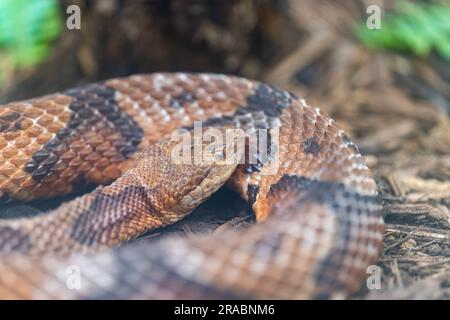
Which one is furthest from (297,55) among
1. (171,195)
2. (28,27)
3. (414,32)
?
(171,195)

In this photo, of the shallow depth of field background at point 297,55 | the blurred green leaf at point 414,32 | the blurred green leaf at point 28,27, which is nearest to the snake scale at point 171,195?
the shallow depth of field background at point 297,55

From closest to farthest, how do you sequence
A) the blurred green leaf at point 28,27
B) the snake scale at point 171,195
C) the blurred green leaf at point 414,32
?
1. the snake scale at point 171,195
2. the blurred green leaf at point 28,27
3. the blurred green leaf at point 414,32

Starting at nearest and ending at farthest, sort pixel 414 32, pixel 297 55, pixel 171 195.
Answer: pixel 171 195 < pixel 414 32 < pixel 297 55

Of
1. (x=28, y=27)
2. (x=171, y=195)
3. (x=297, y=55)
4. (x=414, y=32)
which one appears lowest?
(x=171, y=195)

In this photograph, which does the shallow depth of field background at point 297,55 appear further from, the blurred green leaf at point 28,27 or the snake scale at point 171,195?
the snake scale at point 171,195

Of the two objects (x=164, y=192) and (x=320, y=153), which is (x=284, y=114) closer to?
(x=320, y=153)

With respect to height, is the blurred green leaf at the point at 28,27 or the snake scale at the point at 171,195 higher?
the blurred green leaf at the point at 28,27

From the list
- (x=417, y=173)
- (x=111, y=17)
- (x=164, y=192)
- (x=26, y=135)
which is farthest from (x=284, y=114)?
(x=111, y=17)

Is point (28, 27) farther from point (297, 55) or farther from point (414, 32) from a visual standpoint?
point (414, 32)
